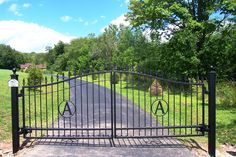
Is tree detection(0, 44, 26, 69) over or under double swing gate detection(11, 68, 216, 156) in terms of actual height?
over

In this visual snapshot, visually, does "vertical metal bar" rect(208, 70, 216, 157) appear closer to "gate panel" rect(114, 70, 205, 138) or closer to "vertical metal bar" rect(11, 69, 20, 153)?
"gate panel" rect(114, 70, 205, 138)

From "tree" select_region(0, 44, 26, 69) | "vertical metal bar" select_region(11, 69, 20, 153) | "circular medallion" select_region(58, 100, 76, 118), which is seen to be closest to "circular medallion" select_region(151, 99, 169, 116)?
"circular medallion" select_region(58, 100, 76, 118)

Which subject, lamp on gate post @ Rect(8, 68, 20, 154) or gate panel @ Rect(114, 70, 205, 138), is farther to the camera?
gate panel @ Rect(114, 70, 205, 138)

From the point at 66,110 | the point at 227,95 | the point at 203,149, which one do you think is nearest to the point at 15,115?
the point at 66,110

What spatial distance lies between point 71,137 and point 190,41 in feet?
50.1

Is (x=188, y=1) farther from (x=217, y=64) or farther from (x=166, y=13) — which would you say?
(x=217, y=64)

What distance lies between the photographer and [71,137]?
23.8ft

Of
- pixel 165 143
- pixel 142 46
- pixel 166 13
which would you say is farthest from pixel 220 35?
pixel 165 143

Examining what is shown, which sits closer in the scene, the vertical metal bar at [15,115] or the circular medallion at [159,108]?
the vertical metal bar at [15,115]

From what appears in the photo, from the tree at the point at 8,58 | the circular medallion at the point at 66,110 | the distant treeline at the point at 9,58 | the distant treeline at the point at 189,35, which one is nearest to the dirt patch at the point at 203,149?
the circular medallion at the point at 66,110

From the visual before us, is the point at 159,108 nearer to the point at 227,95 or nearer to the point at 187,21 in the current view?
the point at 227,95

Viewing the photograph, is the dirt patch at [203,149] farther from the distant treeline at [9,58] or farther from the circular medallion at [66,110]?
the distant treeline at [9,58]

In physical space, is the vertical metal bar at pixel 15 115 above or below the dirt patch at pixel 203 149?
above

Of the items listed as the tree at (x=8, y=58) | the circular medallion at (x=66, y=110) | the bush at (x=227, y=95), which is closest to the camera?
the circular medallion at (x=66, y=110)
